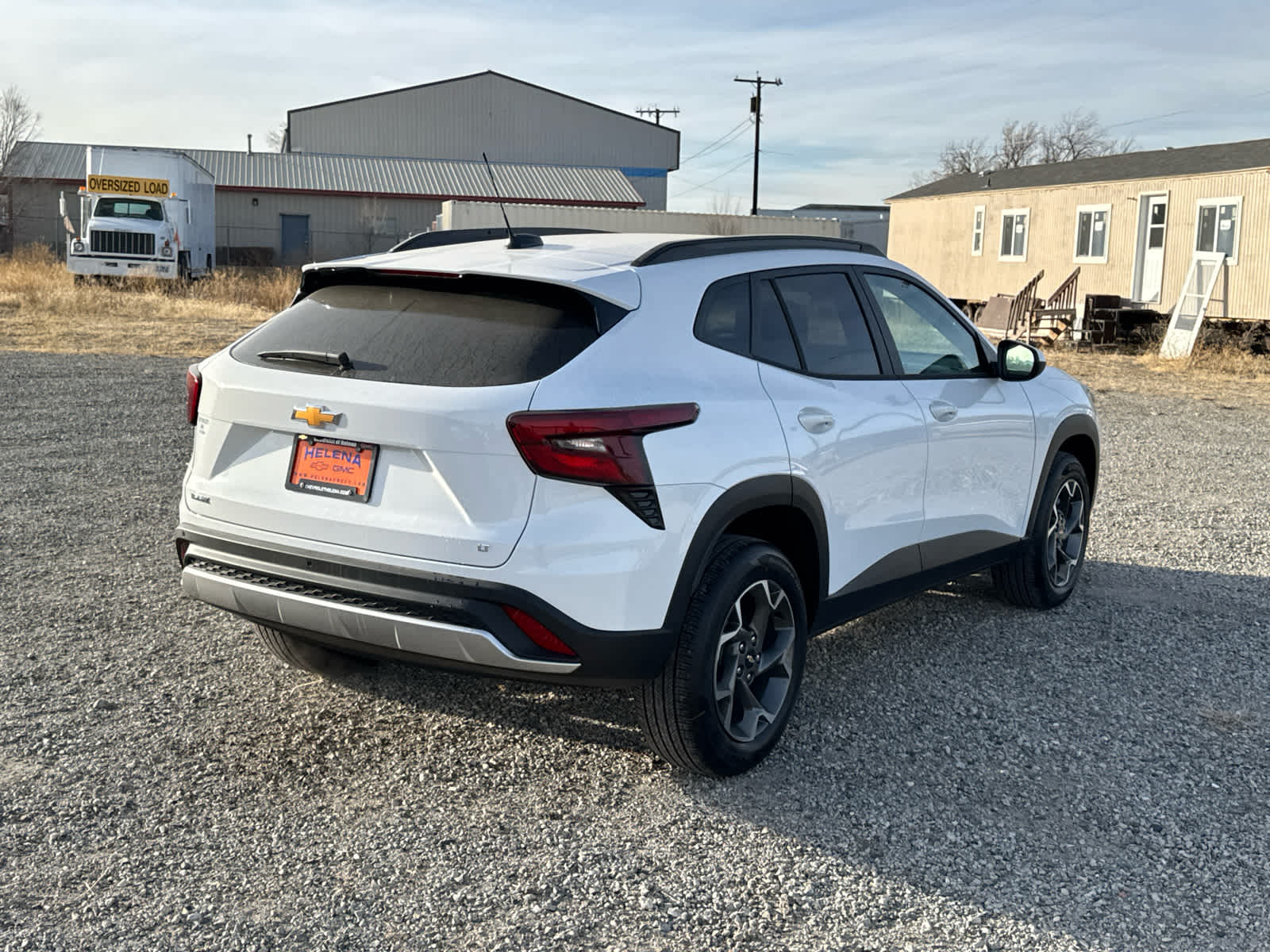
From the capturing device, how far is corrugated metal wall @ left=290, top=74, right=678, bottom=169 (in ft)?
194

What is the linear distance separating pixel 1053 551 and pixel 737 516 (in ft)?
9.28

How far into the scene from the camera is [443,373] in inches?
142

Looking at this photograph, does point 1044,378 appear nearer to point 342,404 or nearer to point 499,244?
point 499,244

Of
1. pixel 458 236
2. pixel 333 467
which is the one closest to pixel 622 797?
pixel 333 467

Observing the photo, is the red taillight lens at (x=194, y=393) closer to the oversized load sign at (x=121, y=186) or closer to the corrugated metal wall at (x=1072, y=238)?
the corrugated metal wall at (x=1072, y=238)

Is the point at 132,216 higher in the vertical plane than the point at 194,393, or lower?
higher

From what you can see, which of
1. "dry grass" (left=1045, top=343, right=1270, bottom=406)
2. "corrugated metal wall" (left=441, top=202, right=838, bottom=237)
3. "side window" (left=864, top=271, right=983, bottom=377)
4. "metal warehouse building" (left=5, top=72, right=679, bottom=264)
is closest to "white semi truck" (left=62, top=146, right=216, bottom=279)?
"corrugated metal wall" (left=441, top=202, right=838, bottom=237)

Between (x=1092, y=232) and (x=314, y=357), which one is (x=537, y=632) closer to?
(x=314, y=357)

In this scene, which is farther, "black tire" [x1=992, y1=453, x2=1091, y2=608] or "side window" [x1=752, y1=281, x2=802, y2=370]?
"black tire" [x1=992, y1=453, x2=1091, y2=608]

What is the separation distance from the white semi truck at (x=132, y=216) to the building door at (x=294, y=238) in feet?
66.7

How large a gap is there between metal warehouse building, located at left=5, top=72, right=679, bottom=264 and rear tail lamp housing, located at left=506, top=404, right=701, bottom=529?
1840 inches

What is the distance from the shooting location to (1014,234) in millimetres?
31422

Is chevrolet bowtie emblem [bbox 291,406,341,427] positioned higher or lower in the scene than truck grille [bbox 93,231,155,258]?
lower

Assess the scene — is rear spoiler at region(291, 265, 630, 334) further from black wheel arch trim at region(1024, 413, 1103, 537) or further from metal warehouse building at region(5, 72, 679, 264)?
metal warehouse building at region(5, 72, 679, 264)
